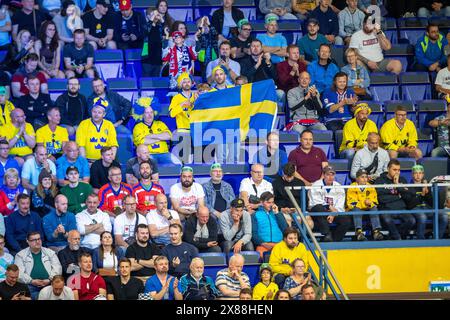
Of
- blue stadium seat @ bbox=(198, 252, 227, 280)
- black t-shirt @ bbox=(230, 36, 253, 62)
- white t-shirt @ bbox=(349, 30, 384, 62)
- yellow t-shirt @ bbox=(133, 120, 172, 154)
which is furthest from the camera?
white t-shirt @ bbox=(349, 30, 384, 62)

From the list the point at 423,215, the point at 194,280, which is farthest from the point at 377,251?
the point at 194,280

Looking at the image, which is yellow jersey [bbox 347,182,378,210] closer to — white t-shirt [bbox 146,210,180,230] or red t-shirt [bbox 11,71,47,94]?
white t-shirt [bbox 146,210,180,230]

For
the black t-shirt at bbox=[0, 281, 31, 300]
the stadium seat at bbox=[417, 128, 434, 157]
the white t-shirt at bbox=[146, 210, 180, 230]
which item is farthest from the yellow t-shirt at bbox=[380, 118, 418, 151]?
the black t-shirt at bbox=[0, 281, 31, 300]

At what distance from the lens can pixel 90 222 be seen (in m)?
15.7

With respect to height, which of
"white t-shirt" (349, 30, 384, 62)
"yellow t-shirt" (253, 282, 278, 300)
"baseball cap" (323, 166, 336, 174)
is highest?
"white t-shirt" (349, 30, 384, 62)

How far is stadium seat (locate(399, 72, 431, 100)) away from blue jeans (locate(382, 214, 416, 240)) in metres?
3.10

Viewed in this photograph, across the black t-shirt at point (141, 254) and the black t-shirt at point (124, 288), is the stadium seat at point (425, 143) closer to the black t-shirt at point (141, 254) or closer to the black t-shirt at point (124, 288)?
the black t-shirt at point (141, 254)

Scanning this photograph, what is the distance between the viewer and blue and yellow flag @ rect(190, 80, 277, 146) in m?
17.3

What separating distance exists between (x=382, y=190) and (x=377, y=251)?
901 mm

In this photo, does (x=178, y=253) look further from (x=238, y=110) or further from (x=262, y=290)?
(x=238, y=110)

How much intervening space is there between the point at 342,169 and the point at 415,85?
2.52 meters

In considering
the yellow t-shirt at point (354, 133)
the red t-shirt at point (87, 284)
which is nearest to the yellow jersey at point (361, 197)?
the yellow t-shirt at point (354, 133)
